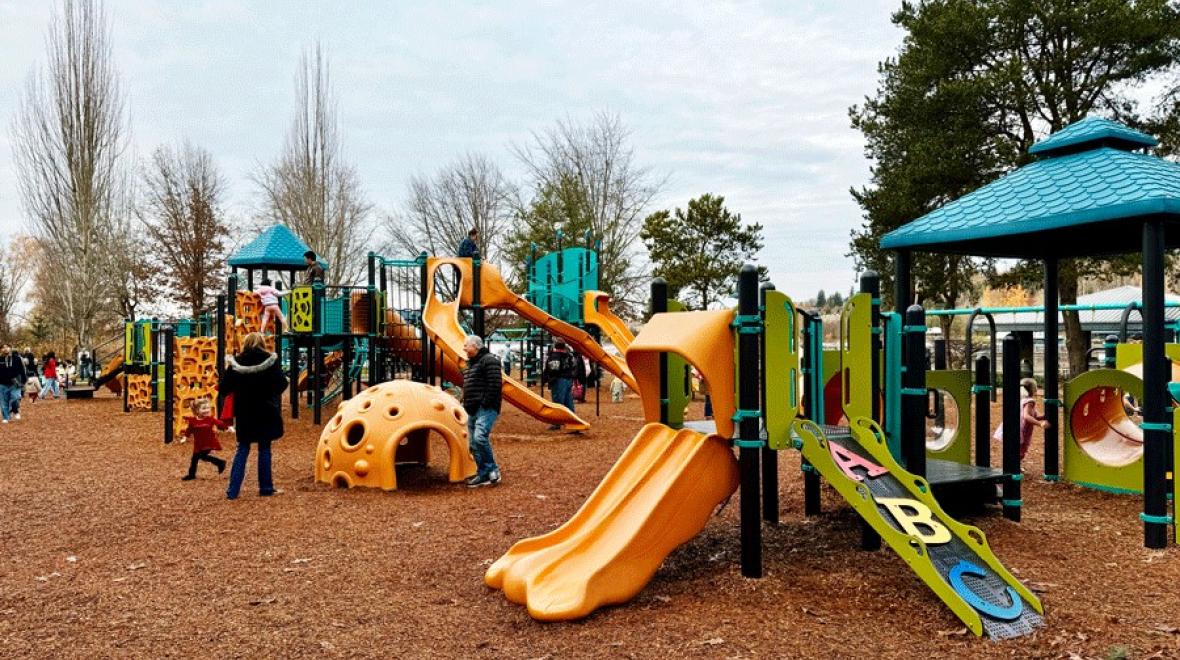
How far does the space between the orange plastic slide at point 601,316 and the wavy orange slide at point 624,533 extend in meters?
12.9

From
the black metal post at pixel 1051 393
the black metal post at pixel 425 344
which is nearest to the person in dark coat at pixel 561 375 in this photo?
the black metal post at pixel 425 344

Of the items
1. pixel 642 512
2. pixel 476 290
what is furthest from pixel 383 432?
pixel 476 290

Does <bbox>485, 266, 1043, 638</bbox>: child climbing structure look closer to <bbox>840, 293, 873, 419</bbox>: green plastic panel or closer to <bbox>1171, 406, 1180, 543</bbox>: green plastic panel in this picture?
<bbox>840, 293, 873, 419</bbox>: green plastic panel

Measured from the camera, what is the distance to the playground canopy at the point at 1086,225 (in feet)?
21.1

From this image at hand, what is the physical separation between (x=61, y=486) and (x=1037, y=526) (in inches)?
411

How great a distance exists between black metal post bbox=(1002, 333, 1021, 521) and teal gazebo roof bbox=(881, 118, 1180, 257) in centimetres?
111

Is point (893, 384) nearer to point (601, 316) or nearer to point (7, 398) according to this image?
point (601, 316)

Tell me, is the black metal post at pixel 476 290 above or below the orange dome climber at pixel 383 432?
above

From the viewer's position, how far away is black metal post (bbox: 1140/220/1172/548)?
21.0 ft

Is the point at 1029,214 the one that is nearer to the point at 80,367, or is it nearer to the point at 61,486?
the point at 61,486

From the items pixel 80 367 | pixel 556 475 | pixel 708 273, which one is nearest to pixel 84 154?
pixel 80 367

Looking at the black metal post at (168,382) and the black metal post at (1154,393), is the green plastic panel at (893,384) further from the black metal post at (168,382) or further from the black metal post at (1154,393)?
the black metal post at (168,382)

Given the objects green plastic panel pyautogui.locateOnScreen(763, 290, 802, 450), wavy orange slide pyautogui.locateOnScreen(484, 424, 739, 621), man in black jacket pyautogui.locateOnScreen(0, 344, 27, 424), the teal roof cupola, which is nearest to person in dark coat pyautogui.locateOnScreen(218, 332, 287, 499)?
wavy orange slide pyautogui.locateOnScreen(484, 424, 739, 621)

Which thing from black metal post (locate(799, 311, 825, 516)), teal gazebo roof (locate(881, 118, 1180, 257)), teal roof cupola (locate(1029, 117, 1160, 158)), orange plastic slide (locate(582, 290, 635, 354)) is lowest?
black metal post (locate(799, 311, 825, 516))
